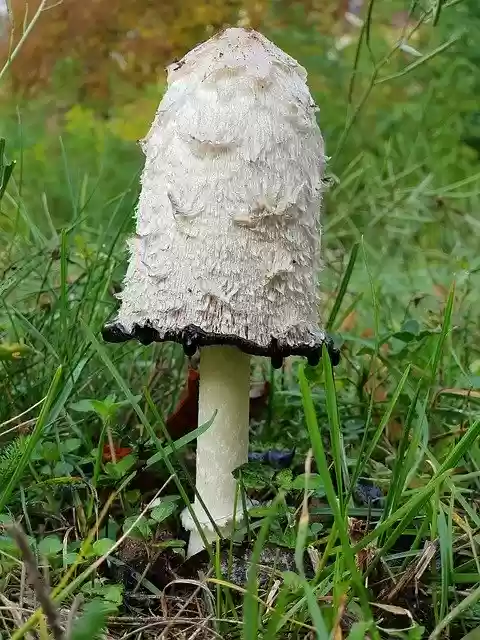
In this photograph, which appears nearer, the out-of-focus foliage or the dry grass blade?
the dry grass blade

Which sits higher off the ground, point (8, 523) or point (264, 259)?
point (264, 259)

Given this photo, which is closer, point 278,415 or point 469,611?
point 469,611

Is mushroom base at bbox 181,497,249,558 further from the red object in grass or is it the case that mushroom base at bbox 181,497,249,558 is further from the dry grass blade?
the dry grass blade

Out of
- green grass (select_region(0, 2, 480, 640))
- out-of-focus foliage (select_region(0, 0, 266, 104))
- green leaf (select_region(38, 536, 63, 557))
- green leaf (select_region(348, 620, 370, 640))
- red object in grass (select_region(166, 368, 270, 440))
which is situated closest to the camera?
green leaf (select_region(348, 620, 370, 640))

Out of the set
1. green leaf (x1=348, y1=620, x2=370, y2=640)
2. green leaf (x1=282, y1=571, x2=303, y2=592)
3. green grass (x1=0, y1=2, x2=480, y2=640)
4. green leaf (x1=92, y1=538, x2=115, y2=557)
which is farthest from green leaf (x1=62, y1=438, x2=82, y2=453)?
green leaf (x1=348, y1=620, x2=370, y2=640)

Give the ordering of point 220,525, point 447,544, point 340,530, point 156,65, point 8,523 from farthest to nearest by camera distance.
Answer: point 156,65
point 220,525
point 8,523
point 447,544
point 340,530

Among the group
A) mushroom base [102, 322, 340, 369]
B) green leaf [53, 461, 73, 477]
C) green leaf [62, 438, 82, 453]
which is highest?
mushroom base [102, 322, 340, 369]

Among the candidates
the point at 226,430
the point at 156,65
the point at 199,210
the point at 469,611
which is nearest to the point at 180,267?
the point at 199,210

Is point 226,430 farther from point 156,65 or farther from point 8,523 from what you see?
point 156,65

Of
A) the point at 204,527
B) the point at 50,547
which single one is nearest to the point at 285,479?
the point at 204,527
